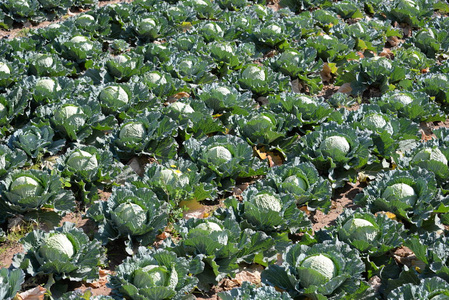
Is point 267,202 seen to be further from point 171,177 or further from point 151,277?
point 151,277

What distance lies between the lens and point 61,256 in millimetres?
5422

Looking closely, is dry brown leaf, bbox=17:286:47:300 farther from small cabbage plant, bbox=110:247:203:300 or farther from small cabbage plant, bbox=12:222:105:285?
small cabbage plant, bbox=110:247:203:300

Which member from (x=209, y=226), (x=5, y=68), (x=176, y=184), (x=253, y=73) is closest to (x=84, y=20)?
(x=5, y=68)

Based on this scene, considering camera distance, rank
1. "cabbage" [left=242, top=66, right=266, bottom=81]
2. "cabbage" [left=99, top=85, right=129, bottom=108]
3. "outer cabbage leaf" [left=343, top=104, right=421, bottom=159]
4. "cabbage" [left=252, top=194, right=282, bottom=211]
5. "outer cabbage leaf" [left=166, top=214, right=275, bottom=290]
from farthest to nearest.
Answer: "cabbage" [left=242, top=66, right=266, bottom=81] < "cabbage" [left=99, top=85, right=129, bottom=108] < "outer cabbage leaf" [left=343, top=104, right=421, bottom=159] < "cabbage" [left=252, top=194, right=282, bottom=211] < "outer cabbage leaf" [left=166, top=214, right=275, bottom=290]

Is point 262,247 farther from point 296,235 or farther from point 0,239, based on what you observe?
point 0,239

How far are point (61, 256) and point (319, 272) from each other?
2546mm

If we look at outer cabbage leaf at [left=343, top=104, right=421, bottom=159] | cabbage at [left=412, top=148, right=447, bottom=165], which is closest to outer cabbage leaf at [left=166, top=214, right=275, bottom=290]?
cabbage at [left=412, top=148, right=447, bottom=165]

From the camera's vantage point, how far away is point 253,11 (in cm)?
1323

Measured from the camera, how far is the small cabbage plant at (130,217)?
6.01m

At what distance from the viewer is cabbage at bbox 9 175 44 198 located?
6.31m

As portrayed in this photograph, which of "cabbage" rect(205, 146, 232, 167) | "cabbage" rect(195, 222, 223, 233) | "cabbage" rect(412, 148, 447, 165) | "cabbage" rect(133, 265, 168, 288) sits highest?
"cabbage" rect(133, 265, 168, 288)

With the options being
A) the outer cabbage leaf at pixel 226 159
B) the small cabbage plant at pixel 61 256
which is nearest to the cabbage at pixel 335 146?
the outer cabbage leaf at pixel 226 159

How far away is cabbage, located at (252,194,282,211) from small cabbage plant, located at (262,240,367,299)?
0.78m

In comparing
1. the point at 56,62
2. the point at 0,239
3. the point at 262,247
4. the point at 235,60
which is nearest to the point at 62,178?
the point at 0,239
